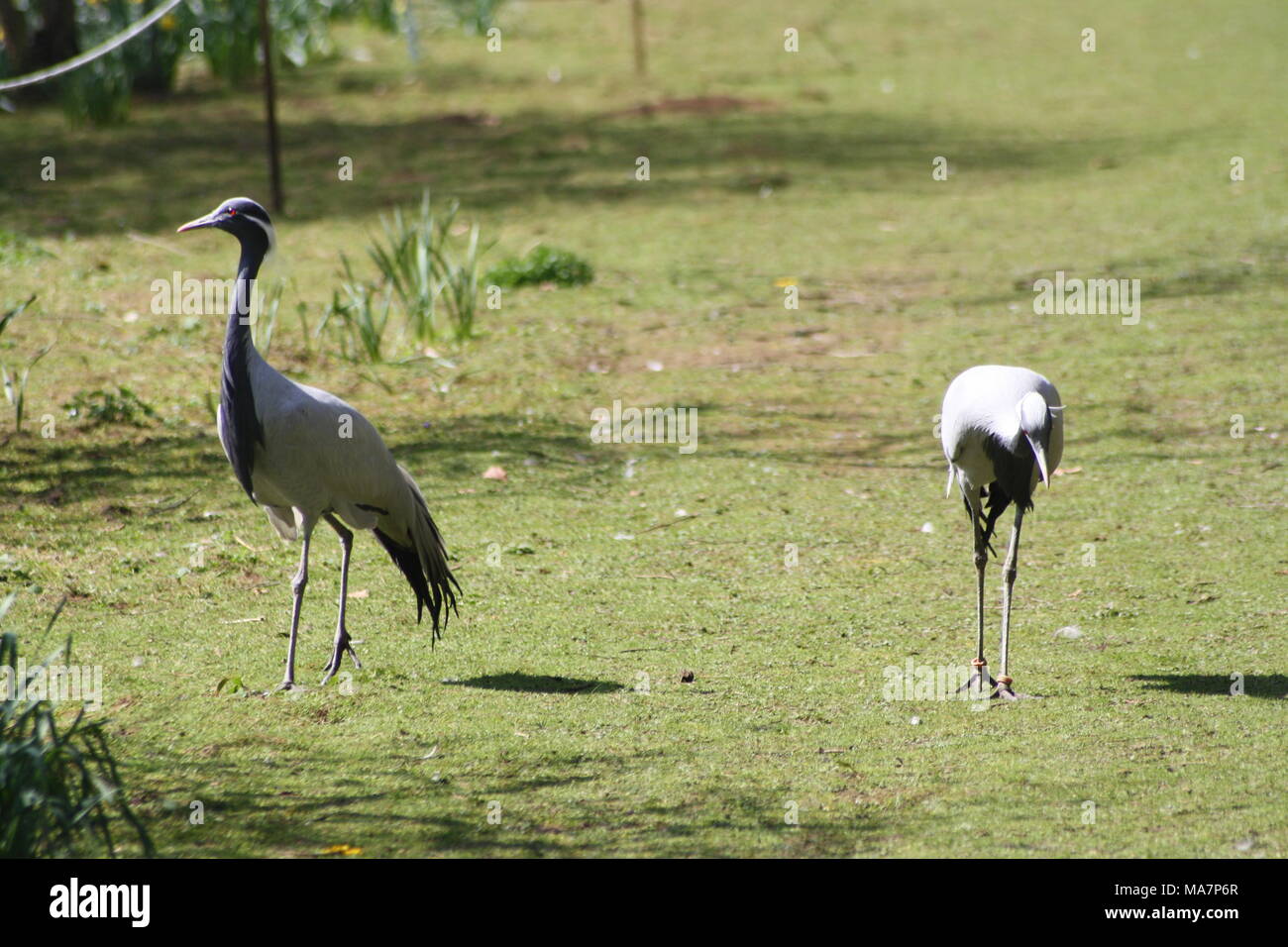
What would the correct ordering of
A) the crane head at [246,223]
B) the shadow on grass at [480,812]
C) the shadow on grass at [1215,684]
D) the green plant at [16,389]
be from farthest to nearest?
the green plant at [16,389] → the crane head at [246,223] → the shadow on grass at [1215,684] → the shadow on grass at [480,812]

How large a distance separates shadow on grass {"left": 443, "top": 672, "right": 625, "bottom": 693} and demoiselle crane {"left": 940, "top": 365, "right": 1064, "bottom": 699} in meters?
1.46

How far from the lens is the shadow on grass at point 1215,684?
5636mm

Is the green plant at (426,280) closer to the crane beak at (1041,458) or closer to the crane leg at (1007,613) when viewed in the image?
the crane leg at (1007,613)

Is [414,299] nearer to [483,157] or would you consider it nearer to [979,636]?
[979,636]

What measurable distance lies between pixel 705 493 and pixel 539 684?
2.55m

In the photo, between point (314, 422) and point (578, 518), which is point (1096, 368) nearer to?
point (578, 518)

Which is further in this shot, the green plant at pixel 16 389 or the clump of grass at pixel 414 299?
the clump of grass at pixel 414 299

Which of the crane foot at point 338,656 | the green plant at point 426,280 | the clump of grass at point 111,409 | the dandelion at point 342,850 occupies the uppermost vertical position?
the green plant at point 426,280

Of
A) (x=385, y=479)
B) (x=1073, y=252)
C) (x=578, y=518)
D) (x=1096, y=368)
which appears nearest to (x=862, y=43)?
(x=1073, y=252)

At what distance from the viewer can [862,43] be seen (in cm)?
2120

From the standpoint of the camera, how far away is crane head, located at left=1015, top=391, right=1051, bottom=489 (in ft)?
18.1

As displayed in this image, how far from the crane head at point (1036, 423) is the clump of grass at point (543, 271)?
6.72 meters

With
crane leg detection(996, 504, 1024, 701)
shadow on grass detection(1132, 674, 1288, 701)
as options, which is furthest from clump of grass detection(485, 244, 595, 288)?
shadow on grass detection(1132, 674, 1288, 701)

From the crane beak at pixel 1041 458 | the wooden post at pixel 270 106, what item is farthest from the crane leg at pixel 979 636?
the wooden post at pixel 270 106
